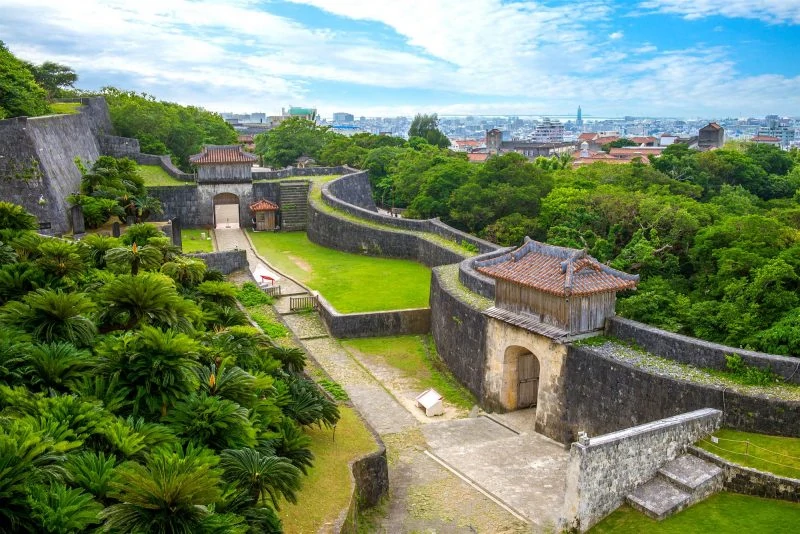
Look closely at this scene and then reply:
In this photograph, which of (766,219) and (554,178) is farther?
(554,178)

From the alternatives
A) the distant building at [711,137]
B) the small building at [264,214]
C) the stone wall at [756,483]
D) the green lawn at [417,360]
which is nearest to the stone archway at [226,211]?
the small building at [264,214]

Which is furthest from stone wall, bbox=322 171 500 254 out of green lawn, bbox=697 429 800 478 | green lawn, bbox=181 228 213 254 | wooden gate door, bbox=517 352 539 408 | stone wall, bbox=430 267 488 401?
green lawn, bbox=697 429 800 478

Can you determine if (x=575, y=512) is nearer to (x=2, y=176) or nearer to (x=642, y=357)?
(x=642, y=357)

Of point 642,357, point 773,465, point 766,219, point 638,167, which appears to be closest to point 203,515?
point 773,465

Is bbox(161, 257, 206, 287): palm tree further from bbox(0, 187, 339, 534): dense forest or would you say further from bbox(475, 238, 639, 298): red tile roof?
bbox(475, 238, 639, 298): red tile roof

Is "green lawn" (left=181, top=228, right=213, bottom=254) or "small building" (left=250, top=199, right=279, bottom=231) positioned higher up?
"small building" (left=250, top=199, right=279, bottom=231)

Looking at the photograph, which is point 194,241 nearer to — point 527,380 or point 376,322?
point 376,322

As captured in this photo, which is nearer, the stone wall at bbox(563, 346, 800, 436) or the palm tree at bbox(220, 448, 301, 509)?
the palm tree at bbox(220, 448, 301, 509)
